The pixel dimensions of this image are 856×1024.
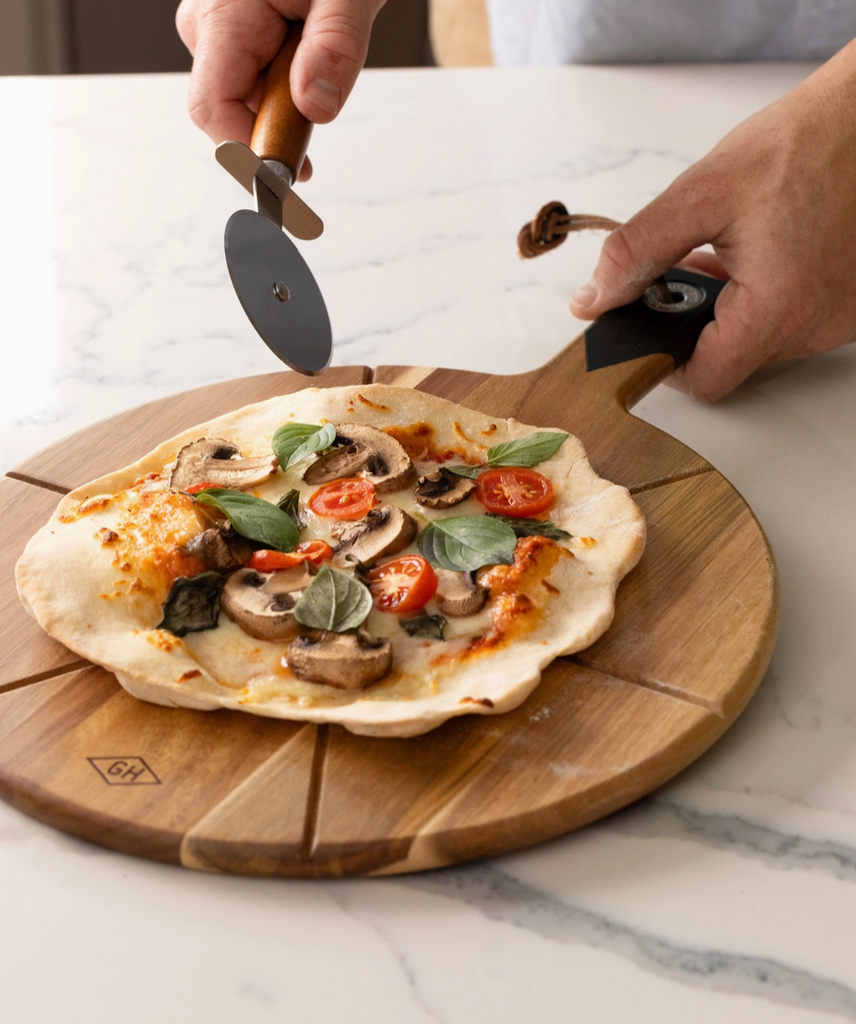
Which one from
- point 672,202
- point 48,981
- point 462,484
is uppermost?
point 672,202

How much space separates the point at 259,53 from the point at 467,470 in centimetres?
145

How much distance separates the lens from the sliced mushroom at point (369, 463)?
9.14ft

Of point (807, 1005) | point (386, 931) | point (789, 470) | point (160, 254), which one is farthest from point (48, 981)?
point (160, 254)

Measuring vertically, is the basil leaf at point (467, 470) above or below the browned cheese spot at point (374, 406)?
below

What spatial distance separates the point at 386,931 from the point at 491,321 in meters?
2.53

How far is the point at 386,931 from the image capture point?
1.87 meters

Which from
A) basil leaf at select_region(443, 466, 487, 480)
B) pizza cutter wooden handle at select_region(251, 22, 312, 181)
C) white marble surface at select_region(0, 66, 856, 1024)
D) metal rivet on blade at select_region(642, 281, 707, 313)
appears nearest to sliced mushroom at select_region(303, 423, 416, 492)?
basil leaf at select_region(443, 466, 487, 480)

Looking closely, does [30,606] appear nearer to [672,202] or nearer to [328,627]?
[328,627]

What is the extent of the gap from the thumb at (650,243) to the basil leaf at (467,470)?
3.10 ft

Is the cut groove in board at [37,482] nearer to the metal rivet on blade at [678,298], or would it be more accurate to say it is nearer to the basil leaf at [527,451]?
the basil leaf at [527,451]

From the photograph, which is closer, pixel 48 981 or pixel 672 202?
pixel 48 981

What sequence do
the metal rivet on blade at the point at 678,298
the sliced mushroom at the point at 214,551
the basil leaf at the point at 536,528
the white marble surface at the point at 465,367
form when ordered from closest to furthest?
1. the white marble surface at the point at 465,367
2. the sliced mushroom at the point at 214,551
3. the basil leaf at the point at 536,528
4. the metal rivet on blade at the point at 678,298

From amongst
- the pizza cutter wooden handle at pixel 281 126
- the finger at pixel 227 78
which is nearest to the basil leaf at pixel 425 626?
the pizza cutter wooden handle at pixel 281 126

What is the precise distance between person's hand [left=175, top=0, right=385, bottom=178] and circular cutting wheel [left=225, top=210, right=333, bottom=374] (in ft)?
1.28
